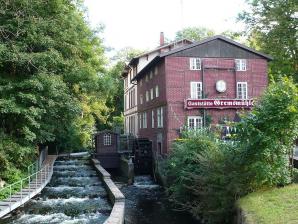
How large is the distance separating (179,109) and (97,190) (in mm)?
9254

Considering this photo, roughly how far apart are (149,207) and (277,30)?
1726 centimetres

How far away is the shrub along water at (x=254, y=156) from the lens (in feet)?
44.9

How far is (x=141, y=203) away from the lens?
883 inches

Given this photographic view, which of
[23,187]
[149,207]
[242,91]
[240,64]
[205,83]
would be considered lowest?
[149,207]

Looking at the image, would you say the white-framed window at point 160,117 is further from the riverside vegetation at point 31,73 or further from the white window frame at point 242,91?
the riverside vegetation at point 31,73

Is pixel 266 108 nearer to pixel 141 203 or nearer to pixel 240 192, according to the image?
pixel 240 192

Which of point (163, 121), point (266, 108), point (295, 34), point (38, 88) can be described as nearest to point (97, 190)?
point (38, 88)

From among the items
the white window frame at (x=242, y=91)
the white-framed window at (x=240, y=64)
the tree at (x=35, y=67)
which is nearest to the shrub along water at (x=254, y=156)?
the tree at (x=35, y=67)

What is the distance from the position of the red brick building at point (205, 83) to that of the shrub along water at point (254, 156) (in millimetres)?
11200

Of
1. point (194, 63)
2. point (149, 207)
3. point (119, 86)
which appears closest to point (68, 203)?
point (149, 207)

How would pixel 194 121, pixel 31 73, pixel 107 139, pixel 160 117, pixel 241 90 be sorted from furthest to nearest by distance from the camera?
pixel 107 139
pixel 160 117
pixel 241 90
pixel 194 121
pixel 31 73

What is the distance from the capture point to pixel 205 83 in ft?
93.6

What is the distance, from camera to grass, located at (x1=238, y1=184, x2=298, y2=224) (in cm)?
1097

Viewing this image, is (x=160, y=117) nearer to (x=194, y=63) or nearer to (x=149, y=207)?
(x=194, y=63)
